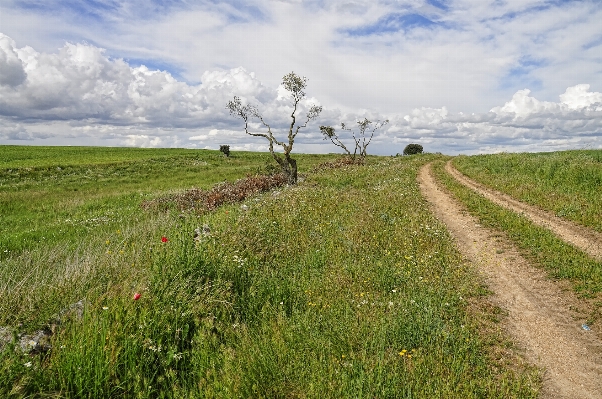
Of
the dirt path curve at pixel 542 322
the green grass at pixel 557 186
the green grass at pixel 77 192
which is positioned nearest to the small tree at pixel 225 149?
the green grass at pixel 77 192

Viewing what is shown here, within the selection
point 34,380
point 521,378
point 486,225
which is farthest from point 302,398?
point 486,225

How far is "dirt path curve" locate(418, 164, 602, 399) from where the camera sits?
557cm

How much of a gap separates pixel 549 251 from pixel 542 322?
4.35 m

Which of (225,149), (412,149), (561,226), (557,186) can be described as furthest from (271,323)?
(412,149)

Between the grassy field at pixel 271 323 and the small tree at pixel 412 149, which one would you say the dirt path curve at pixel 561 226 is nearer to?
the grassy field at pixel 271 323

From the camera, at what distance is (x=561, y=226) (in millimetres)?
13266

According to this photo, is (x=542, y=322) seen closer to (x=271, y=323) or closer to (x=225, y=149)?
(x=271, y=323)

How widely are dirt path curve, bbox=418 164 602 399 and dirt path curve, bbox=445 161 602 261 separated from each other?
1.95 m

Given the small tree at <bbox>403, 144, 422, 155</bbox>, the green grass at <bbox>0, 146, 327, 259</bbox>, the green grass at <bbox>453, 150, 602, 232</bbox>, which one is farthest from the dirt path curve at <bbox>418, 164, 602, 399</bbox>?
the small tree at <bbox>403, 144, 422, 155</bbox>

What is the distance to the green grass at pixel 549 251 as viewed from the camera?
8.51 meters

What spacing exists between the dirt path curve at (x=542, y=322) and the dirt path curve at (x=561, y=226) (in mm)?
1951

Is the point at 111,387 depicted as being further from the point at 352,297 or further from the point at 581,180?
the point at 581,180

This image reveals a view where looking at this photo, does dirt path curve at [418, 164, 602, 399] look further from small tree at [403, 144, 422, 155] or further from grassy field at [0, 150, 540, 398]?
small tree at [403, 144, 422, 155]

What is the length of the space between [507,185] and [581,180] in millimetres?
3433
